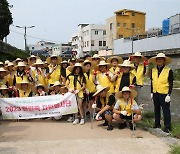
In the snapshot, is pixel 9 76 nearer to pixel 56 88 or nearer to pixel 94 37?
pixel 56 88

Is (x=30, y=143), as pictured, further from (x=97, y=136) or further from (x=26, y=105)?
(x=26, y=105)

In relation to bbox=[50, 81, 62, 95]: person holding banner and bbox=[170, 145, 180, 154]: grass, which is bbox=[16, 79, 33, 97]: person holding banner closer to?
bbox=[50, 81, 62, 95]: person holding banner

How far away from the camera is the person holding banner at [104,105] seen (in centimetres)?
657

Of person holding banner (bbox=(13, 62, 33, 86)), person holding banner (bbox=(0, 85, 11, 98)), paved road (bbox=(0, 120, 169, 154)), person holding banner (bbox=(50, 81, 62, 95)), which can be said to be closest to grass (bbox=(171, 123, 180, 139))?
paved road (bbox=(0, 120, 169, 154))

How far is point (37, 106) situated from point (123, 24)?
56417 mm

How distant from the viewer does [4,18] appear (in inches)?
1072

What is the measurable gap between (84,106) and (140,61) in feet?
6.23

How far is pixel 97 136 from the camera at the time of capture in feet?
19.5

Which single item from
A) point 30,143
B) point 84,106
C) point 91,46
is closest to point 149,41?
point 84,106

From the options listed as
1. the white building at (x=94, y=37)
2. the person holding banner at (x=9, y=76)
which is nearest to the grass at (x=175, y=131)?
the person holding banner at (x=9, y=76)

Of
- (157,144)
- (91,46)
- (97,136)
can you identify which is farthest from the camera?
(91,46)

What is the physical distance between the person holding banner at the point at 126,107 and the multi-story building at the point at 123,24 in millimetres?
54305

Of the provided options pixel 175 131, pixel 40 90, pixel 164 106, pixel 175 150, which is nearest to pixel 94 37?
pixel 40 90

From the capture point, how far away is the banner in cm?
734
